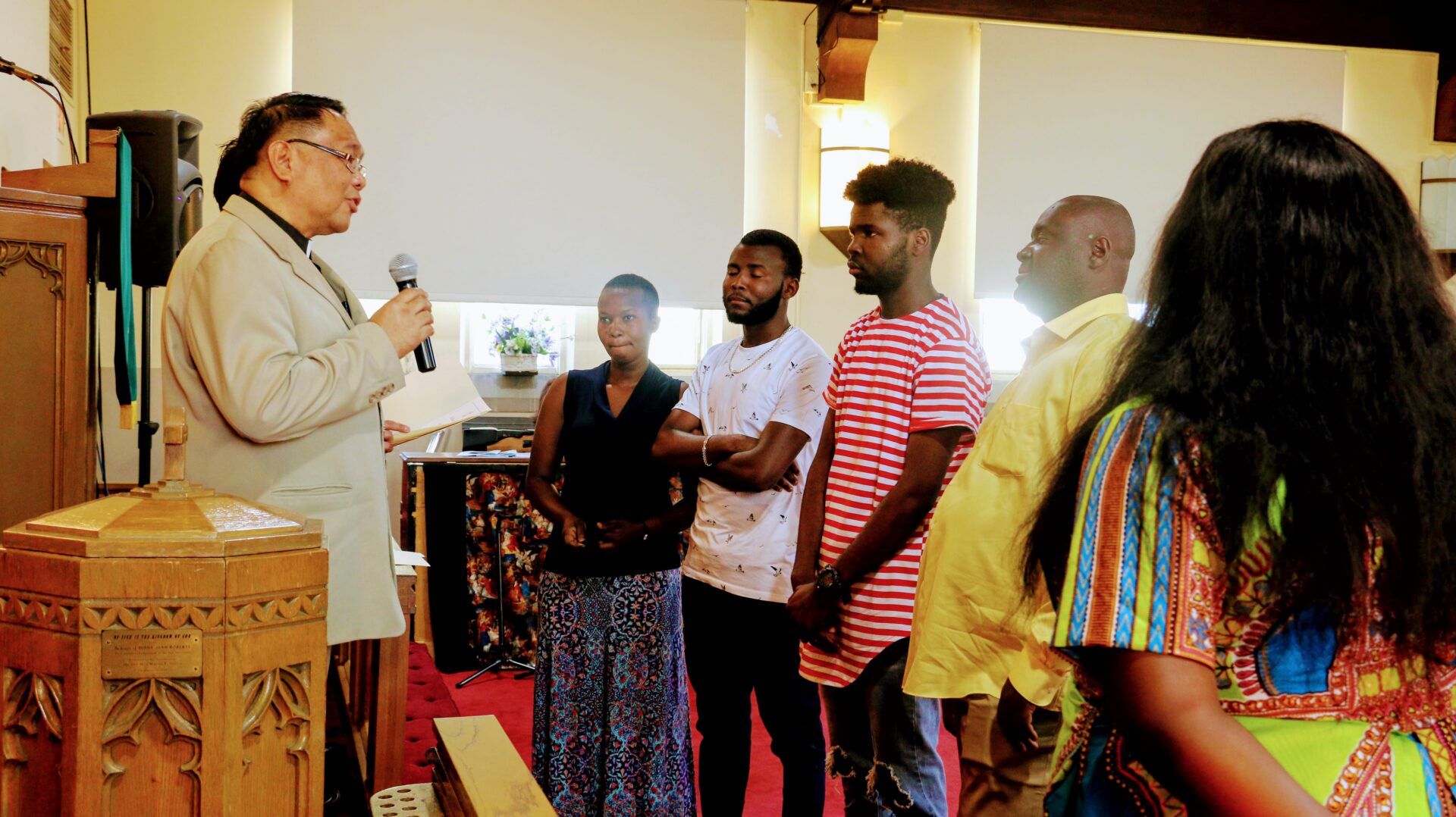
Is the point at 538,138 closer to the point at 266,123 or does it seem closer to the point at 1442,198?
the point at 266,123

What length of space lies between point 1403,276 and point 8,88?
9.82 feet

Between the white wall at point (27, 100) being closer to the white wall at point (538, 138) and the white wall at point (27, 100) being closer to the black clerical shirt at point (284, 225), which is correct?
the black clerical shirt at point (284, 225)

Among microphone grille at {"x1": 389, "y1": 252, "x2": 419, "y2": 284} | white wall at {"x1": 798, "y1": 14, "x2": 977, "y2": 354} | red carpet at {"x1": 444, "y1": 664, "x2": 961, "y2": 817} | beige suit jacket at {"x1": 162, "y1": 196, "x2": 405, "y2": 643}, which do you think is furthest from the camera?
white wall at {"x1": 798, "y1": 14, "x2": 977, "y2": 354}

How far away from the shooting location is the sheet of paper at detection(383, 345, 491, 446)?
9.00 feet

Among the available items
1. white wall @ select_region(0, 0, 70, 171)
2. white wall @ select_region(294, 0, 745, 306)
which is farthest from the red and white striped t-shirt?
white wall @ select_region(294, 0, 745, 306)

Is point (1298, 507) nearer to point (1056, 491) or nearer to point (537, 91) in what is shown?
point (1056, 491)

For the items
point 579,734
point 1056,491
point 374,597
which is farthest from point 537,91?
point 1056,491

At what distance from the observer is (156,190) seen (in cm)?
259

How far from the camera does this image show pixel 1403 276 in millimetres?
844

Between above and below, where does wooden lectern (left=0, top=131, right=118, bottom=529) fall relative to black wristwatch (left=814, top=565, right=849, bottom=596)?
above

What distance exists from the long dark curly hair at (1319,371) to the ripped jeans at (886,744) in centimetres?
114

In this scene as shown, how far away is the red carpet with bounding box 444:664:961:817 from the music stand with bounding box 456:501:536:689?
7 cm

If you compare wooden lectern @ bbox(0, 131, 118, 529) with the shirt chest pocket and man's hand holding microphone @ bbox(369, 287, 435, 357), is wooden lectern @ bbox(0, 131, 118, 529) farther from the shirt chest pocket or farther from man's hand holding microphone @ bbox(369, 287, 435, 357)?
the shirt chest pocket

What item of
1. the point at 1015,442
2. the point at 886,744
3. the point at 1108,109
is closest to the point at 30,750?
the point at 1015,442
